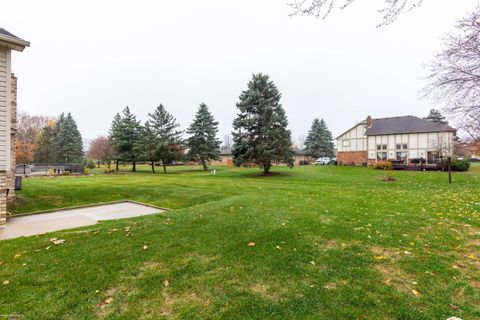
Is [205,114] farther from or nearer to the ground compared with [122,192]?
farther from the ground

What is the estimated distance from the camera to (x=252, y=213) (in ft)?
22.5

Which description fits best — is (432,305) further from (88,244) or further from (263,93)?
(263,93)

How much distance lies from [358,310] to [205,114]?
35983 mm

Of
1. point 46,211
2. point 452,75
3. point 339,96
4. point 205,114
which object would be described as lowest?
point 46,211

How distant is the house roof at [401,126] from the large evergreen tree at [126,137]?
3571cm

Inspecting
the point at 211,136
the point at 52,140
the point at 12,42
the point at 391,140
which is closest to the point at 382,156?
the point at 391,140

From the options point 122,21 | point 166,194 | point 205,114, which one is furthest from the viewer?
point 205,114

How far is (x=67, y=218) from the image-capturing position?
26.8 ft

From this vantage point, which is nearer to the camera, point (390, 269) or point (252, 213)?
point (390, 269)

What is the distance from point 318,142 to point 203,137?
2535cm

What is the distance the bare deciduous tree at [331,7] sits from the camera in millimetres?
3902

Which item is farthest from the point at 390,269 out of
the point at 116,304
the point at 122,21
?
the point at 122,21

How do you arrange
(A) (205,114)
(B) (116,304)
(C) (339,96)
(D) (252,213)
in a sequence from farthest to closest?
(C) (339,96) → (A) (205,114) → (D) (252,213) → (B) (116,304)

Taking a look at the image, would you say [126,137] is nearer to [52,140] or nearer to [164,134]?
[164,134]
